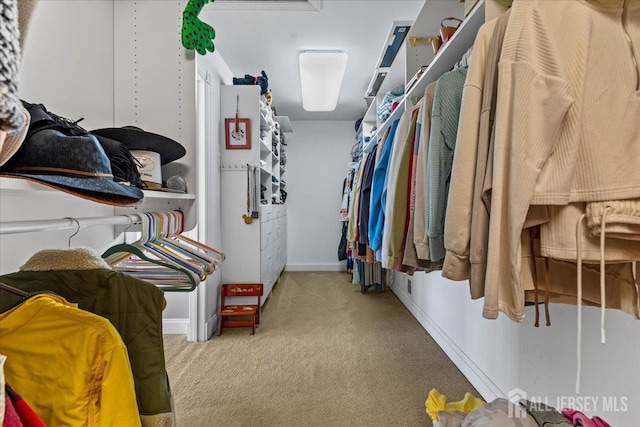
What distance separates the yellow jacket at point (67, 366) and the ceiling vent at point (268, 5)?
7.86 feet

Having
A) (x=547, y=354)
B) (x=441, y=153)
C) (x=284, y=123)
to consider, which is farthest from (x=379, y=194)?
(x=284, y=123)

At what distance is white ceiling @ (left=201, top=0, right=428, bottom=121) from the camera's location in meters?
2.38

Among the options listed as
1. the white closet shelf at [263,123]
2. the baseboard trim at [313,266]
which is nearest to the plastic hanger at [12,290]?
the white closet shelf at [263,123]

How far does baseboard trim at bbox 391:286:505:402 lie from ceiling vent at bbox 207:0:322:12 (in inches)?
97.7

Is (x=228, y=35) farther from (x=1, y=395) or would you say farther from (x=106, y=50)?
(x=1, y=395)

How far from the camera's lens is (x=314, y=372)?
199cm

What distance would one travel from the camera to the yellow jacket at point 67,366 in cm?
55

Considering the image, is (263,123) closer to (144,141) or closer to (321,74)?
(321,74)

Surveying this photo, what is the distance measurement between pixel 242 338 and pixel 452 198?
2191 mm

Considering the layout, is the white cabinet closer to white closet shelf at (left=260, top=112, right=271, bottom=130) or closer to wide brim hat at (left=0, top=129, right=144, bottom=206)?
white closet shelf at (left=260, top=112, right=271, bottom=130)

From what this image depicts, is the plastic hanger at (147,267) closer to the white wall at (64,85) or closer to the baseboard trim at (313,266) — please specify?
the white wall at (64,85)

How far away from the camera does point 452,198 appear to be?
82 cm

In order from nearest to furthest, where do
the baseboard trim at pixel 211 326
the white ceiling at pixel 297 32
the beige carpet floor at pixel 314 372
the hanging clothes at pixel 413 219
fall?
the hanging clothes at pixel 413 219 → the beige carpet floor at pixel 314 372 → the white ceiling at pixel 297 32 → the baseboard trim at pixel 211 326

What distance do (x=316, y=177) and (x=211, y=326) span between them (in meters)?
3.15
